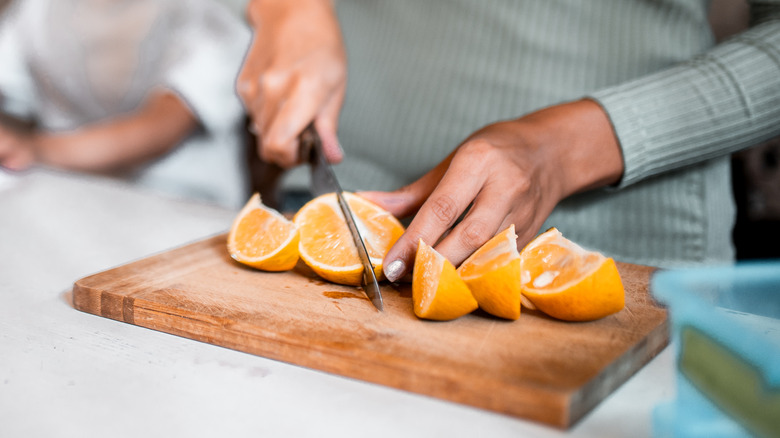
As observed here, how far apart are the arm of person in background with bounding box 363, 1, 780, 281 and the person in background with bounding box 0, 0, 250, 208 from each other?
134cm

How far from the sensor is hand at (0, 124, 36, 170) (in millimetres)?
1812

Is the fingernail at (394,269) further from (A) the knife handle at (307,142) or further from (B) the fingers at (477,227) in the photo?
(A) the knife handle at (307,142)

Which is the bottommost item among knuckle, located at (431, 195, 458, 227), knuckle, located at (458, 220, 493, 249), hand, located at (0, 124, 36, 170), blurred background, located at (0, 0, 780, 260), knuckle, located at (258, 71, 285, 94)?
hand, located at (0, 124, 36, 170)

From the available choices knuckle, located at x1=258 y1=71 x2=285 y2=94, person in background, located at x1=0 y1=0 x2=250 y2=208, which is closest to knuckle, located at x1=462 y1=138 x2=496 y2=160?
knuckle, located at x1=258 y1=71 x2=285 y2=94

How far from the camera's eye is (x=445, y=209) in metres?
0.69

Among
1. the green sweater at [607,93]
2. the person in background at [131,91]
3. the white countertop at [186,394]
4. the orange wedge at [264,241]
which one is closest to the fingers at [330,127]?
the green sweater at [607,93]

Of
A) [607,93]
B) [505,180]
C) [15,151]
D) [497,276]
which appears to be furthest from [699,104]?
[15,151]

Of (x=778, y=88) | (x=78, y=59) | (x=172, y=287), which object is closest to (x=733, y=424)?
(x=172, y=287)

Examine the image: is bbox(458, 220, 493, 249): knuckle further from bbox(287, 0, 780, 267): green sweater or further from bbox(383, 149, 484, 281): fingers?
bbox(287, 0, 780, 267): green sweater

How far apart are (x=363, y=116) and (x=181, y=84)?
0.87 meters

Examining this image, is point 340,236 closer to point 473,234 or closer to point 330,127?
point 473,234

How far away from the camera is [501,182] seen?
70 centimetres

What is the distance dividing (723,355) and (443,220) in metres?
0.37

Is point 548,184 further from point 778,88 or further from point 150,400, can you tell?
point 150,400
